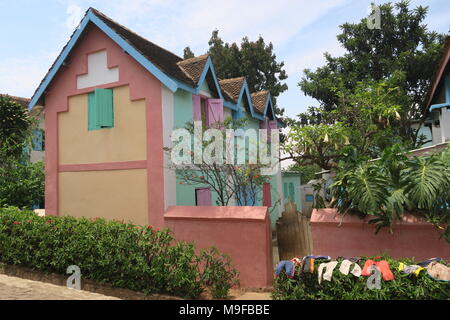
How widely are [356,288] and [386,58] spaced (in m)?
16.9

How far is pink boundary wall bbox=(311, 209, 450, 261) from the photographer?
19.7ft

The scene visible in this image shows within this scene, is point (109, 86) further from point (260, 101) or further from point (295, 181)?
point (295, 181)

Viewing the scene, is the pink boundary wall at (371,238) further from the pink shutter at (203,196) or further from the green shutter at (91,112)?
the green shutter at (91,112)

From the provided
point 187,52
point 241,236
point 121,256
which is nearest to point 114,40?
point 121,256

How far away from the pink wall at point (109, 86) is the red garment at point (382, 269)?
5471 millimetres

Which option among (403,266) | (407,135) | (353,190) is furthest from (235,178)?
(407,135)

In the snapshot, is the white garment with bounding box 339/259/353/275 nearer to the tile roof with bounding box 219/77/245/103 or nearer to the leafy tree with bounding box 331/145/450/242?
the leafy tree with bounding box 331/145/450/242

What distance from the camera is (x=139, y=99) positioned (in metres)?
9.76

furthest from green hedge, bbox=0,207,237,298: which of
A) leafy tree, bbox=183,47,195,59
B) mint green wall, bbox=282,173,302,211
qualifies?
leafy tree, bbox=183,47,195,59

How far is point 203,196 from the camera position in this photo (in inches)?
426

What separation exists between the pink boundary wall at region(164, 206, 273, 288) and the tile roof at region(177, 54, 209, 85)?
179 inches

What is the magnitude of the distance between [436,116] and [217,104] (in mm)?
8984

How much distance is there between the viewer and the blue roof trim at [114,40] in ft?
30.1
